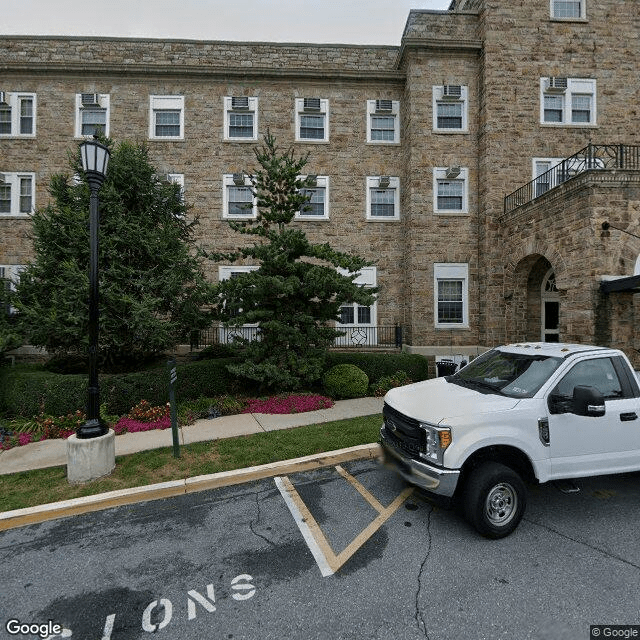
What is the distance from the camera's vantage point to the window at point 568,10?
44.0 ft

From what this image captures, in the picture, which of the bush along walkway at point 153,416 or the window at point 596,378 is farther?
the bush along walkway at point 153,416

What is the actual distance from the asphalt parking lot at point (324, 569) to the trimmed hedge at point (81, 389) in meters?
4.24

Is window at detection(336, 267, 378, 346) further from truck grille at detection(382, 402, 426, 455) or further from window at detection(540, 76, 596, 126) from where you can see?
truck grille at detection(382, 402, 426, 455)

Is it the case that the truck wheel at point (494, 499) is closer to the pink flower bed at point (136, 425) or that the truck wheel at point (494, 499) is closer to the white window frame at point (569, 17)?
the pink flower bed at point (136, 425)

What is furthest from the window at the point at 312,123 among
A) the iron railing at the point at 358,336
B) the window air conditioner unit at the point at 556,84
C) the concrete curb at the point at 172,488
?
the concrete curb at the point at 172,488

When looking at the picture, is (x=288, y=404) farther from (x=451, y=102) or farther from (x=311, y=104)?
(x=451, y=102)

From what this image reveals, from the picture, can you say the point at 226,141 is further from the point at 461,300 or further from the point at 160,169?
the point at 461,300

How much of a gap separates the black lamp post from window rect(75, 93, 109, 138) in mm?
11284

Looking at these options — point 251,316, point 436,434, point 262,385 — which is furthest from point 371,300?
point 436,434

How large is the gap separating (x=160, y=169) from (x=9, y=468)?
482 inches

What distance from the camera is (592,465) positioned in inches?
156

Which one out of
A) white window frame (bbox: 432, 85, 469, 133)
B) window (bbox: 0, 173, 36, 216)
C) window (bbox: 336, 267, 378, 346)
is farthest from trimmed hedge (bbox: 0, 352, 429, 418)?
white window frame (bbox: 432, 85, 469, 133)

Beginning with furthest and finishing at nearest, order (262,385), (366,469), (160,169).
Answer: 1. (160,169)
2. (262,385)
3. (366,469)

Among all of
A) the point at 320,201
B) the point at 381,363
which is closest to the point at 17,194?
the point at 320,201
